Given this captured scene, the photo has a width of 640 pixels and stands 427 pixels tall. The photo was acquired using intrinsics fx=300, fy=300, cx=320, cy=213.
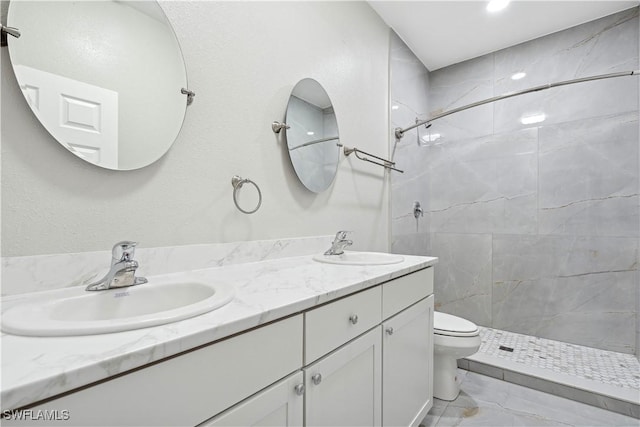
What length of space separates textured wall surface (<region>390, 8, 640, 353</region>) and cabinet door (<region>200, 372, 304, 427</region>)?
179cm

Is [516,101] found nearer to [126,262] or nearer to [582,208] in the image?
[582,208]

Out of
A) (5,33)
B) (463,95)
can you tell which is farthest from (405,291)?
(463,95)

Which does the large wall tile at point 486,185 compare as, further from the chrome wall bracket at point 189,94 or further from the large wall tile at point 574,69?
the chrome wall bracket at point 189,94

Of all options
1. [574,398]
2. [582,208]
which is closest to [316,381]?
[574,398]

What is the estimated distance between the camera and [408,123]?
266 cm

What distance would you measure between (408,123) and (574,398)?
2216 millimetres

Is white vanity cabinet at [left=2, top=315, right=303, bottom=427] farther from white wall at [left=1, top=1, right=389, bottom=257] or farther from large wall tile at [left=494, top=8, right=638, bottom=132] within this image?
large wall tile at [left=494, top=8, right=638, bottom=132]

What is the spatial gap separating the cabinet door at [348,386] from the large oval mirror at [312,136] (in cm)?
87

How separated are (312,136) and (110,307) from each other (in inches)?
47.7

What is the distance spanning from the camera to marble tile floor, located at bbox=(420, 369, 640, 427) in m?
1.63

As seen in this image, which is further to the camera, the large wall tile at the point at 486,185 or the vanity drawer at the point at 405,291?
the large wall tile at the point at 486,185

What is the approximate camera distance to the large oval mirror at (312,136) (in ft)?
5.05

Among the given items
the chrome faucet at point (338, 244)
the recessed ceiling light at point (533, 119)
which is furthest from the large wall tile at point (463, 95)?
the chrome faucet at point (338, 244)

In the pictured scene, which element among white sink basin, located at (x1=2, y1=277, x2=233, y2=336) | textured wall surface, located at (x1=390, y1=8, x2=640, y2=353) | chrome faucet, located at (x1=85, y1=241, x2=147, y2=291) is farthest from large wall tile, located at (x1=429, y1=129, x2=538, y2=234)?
chrome faucet, located at (x1=85, y1=241, x2=147, y2=291)
